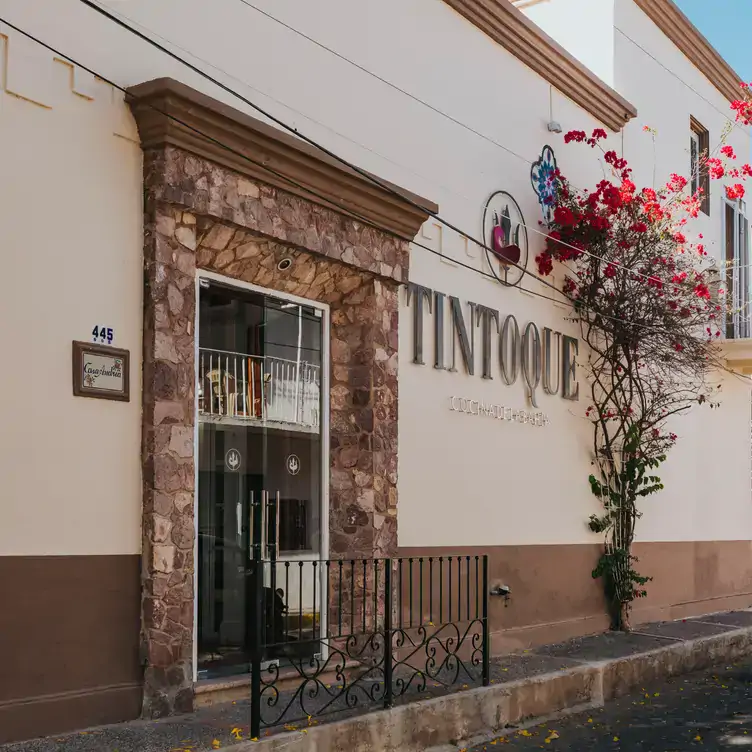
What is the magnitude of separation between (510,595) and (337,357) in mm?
3132

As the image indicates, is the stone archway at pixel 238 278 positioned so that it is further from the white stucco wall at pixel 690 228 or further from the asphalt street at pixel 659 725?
the white stucco wall at pixel 690 228

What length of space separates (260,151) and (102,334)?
1.81 m

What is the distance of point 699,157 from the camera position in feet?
50.4

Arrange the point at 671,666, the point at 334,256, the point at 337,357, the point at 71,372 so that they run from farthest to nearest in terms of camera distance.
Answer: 1. the point at 671,666
2. the point at 337,357
3. the point at 334,256
4. the point at 71,372

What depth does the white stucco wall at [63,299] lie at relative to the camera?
227 inches

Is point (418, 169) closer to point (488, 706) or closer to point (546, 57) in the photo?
point (546, 57)

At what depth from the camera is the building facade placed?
5.94 m

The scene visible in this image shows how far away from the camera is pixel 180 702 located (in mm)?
6363

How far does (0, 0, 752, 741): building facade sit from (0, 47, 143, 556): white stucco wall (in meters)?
Result: 0.01

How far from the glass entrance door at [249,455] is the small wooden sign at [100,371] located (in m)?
1.01

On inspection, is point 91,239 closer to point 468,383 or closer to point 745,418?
point 468,383

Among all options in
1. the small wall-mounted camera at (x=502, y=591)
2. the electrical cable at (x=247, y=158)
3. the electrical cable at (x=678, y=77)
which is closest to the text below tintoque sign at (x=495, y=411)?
the electrical cable at (x=247, y=158)

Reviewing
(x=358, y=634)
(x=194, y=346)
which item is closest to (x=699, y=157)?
(x=358, y=634)

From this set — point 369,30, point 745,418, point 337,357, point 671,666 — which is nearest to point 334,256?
point 337,357
